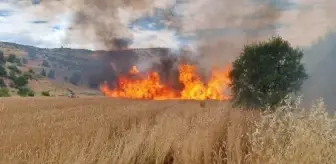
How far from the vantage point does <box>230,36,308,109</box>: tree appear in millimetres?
37969

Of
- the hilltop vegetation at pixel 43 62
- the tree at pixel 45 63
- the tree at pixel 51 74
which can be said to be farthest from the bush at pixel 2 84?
the tree at pixel 45 63

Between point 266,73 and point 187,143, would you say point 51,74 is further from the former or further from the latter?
point 187,143

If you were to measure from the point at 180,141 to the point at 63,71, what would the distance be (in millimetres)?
134421

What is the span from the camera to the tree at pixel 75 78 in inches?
5084

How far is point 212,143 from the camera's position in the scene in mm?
9805

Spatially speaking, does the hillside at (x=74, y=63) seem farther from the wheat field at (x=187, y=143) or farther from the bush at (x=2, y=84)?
the wheat field at (x=187, y=143)

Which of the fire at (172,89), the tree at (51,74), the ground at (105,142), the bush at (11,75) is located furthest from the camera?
the tree at (51,74)

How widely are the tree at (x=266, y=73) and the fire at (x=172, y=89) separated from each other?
61.8 ft

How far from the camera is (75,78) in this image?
436ft

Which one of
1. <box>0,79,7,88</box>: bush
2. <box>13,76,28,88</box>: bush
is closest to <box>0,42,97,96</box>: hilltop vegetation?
<box>13,76,28,88</box>: bush

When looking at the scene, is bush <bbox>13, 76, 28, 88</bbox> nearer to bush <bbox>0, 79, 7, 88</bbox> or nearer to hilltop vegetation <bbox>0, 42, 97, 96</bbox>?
hilltop vegetation <bbox>0, 42, 97, 96</bbox>

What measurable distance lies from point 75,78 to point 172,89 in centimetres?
6555

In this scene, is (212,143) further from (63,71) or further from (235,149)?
(63,71)

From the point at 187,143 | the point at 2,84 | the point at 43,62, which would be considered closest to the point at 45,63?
the point at 43,62
